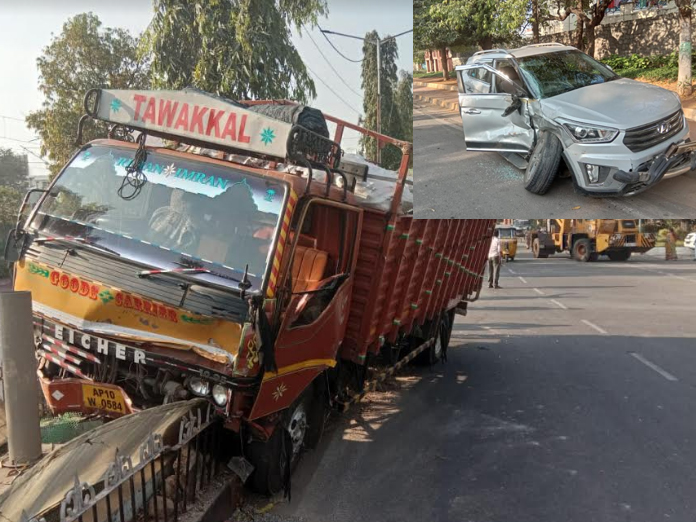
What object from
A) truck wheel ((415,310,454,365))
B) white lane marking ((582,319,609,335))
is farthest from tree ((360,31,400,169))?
white lane marking ((582,319,609,335))

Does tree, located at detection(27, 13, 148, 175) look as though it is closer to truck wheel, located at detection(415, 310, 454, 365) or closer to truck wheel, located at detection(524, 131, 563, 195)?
truck wheel, located at detection(415, 310, 454, 365)

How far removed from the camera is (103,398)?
4.20 meters

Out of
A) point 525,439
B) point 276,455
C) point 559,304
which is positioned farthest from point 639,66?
point 559,304

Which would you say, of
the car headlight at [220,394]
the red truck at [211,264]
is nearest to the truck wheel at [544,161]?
the red truck at [211,264]

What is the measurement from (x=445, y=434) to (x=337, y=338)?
168cm

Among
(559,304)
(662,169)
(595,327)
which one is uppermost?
(662,169)

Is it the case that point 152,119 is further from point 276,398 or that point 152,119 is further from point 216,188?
point 276,398

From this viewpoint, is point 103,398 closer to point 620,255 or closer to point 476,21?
point 476,21

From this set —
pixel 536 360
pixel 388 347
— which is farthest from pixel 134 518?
pixel 536 360

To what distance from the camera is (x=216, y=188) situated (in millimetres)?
4551

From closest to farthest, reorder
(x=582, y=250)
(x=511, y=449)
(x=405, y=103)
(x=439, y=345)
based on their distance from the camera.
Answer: (x=405, y=103) < (x=511, y=449) < (x=439, y=345) < (x=582, y=250)

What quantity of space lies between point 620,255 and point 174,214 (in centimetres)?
2433

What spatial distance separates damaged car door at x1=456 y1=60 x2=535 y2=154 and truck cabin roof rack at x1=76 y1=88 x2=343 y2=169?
104 cm

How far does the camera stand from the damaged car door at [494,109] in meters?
4.09
